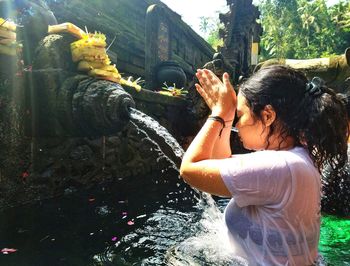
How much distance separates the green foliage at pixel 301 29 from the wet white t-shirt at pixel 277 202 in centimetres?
3518

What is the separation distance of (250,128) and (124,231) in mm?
1911

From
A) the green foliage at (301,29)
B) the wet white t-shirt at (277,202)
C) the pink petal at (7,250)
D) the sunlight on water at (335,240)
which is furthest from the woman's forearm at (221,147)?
the green foliage at (301,29)

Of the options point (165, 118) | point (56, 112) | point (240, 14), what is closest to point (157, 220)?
point (56, 112)

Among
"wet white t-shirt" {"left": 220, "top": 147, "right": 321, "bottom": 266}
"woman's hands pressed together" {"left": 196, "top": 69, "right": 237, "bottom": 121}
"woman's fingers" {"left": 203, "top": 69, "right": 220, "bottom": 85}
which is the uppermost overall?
"woman's fingers" {"left": 203, "top": 69, "right": 220, "bottom": 85}

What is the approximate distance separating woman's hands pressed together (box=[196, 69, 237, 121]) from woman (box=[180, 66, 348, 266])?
0.03ft

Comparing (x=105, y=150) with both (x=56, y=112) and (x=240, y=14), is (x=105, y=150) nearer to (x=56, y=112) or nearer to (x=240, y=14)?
(x=56, y=112)

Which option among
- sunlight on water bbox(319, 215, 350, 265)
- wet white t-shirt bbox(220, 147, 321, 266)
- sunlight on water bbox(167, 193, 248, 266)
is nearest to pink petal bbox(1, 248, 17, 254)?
sunlight on water bbox(167, 193, 248, 266)

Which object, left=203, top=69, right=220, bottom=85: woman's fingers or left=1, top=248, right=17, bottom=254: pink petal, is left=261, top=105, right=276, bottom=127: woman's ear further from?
left=1, top=248, right=17, bottom=254: pink petal

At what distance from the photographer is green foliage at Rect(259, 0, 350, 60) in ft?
109

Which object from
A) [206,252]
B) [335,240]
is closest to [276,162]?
[206,252]

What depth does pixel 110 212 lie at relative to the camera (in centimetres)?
354

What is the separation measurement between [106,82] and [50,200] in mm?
1449

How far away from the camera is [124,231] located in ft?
9.95

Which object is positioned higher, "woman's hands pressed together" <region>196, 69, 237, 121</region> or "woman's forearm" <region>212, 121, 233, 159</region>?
"woman's hands pressed together" <region>196, 69, 237, 121</region>
